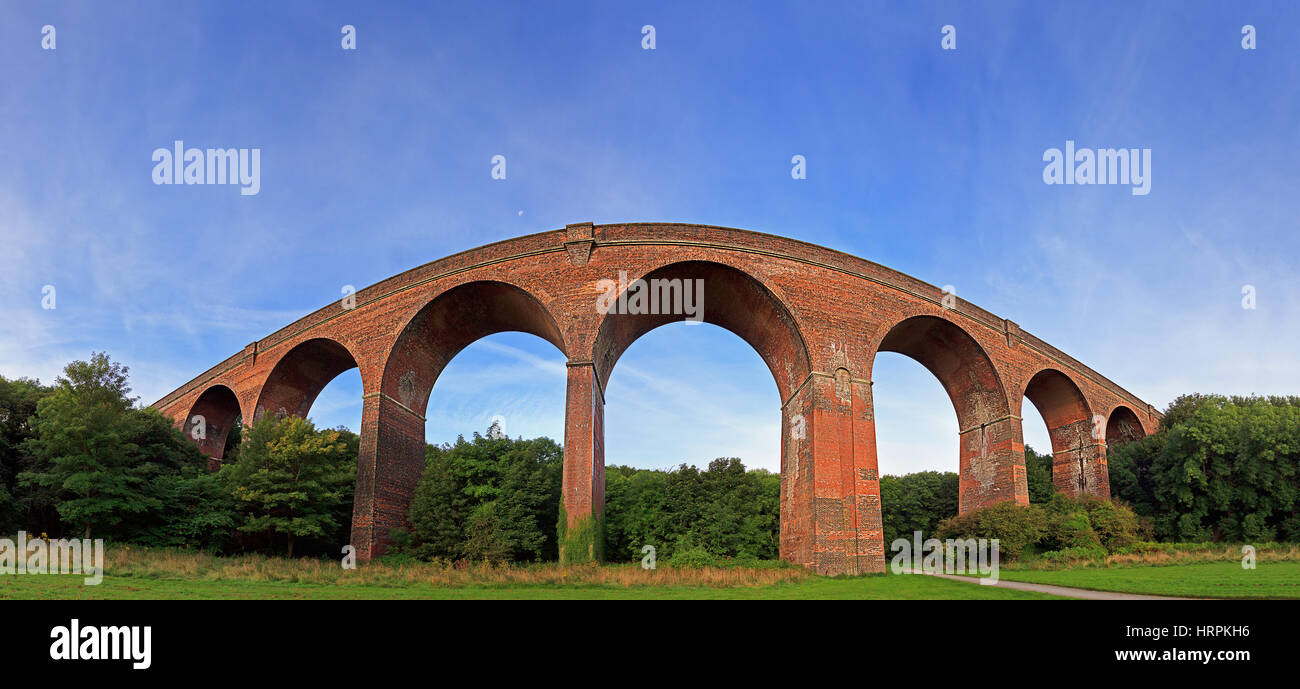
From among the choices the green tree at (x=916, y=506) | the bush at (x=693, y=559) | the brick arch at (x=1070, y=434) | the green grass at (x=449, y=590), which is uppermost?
the brick arch at (x=1070, y=434)

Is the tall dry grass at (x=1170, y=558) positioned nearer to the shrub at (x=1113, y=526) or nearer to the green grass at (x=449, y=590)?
the shrub at (x=1113, y=526)

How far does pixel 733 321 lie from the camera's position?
2595cm

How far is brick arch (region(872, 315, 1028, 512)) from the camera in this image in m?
25.5

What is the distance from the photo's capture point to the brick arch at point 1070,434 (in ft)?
102

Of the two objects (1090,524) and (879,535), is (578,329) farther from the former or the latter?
(1090,524)

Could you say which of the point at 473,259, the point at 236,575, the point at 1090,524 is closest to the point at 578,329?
the point at 473,259

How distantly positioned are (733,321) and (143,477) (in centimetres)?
2290

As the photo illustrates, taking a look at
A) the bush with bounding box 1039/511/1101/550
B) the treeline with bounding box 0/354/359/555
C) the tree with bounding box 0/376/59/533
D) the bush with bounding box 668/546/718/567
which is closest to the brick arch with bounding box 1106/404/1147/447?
the bush with bounding box 1039/511/1101/550

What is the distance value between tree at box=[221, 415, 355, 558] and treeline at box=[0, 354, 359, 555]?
40 millimetres

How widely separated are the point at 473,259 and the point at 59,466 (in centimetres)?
1541

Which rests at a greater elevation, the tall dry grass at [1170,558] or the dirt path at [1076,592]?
the dirt path at [1076,592]

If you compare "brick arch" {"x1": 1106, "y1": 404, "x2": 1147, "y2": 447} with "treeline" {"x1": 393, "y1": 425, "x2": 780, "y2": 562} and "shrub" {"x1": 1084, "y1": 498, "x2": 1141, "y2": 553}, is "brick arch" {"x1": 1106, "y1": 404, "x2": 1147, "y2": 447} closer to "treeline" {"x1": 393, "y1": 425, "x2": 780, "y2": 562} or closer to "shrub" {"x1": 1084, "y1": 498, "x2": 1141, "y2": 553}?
"shrub" {"x1": 1084, "y1": 498, "x2": 1141, "y2": 553}

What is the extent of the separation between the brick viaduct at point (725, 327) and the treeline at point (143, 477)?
290cm

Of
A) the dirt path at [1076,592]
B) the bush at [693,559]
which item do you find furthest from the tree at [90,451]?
the dirt path at [1076,592]
